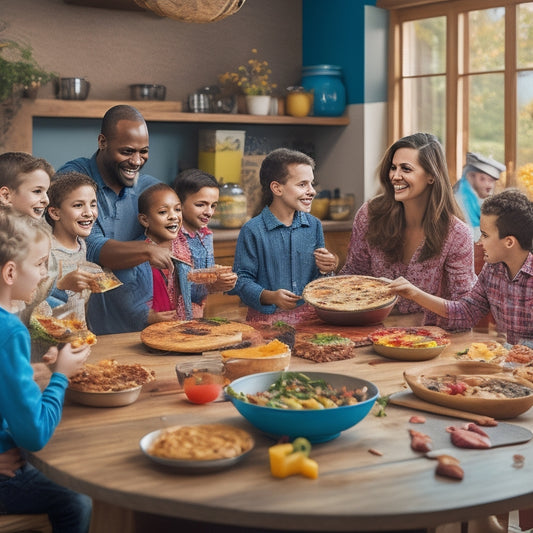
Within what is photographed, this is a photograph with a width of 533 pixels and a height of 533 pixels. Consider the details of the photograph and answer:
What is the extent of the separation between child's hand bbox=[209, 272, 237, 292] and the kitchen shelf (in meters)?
2.44

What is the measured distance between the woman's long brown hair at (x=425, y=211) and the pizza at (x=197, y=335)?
0.93 metres

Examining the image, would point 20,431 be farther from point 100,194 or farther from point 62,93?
point 62,93

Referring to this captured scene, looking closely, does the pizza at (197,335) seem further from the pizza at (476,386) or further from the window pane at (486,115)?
the window pane at (486,115)

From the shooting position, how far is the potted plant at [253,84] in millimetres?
5875

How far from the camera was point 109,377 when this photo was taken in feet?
6.87

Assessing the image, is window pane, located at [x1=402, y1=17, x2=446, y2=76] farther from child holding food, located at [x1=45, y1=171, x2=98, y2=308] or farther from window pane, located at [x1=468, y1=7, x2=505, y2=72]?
child holding food, located at [x1=45, y1=171, x2=98, y2=308]

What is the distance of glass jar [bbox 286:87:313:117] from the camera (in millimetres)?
6078

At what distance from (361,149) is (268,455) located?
15.2 ft

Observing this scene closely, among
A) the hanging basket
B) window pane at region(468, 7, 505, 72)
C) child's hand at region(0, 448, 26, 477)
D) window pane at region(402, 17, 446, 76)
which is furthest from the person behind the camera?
window pane at region(402, 17, 446, 76)

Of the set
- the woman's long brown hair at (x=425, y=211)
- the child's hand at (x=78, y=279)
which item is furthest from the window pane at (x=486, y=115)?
the child's hand at (x=78, y=279)

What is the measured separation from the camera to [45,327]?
232 centimetres

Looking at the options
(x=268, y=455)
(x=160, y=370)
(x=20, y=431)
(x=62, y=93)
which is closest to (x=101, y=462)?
(x=20, y=431)

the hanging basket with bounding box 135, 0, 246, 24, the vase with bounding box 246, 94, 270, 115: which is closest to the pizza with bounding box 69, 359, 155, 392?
the hanging basket with bounding box 135, 0, 246, 24

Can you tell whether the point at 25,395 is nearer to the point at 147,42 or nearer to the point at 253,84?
the point at 147,42
